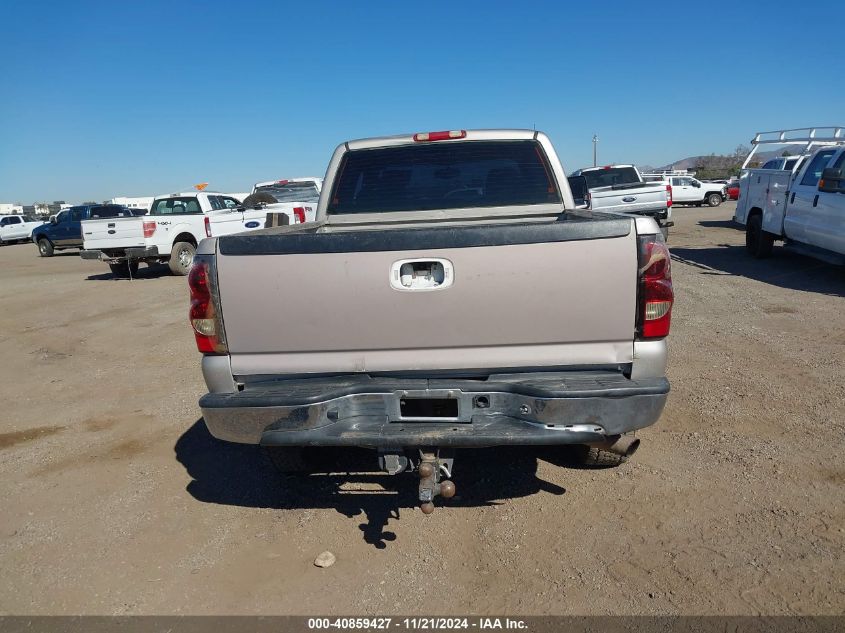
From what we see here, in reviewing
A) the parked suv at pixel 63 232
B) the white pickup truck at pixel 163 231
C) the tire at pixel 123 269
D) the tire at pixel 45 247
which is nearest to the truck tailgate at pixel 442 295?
the white pickup truck at pixel 163 231

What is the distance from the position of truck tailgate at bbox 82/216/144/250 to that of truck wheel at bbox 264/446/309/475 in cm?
1154

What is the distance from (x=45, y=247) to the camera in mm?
24094

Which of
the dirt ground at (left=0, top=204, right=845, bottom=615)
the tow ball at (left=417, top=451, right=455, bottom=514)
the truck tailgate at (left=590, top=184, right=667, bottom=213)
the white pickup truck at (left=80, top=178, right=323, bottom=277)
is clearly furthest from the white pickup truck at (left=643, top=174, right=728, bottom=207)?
the tow ball at (left=417, top=451, right=455, bottom=514)

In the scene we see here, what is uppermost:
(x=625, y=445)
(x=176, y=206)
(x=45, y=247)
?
(x=176, y=206)

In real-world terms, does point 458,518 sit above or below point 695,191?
below

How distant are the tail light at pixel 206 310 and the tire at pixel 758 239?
11.7 metres

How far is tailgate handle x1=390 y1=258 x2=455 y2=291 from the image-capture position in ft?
9.29

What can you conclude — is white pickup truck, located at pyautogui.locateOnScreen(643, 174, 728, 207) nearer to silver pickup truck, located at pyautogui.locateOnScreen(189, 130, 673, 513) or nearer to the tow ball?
silver pickup truck, located at pyautogui.locateOnScreen(189, 130, 673, 513)

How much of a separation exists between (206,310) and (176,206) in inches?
523

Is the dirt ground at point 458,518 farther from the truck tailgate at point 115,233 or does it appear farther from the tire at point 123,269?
the tire at point 123,269

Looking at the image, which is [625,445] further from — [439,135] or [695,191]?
[695,191]

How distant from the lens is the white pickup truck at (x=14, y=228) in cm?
3359

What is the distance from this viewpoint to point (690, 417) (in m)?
→ 4.61

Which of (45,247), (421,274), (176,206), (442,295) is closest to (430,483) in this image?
(442,295)
